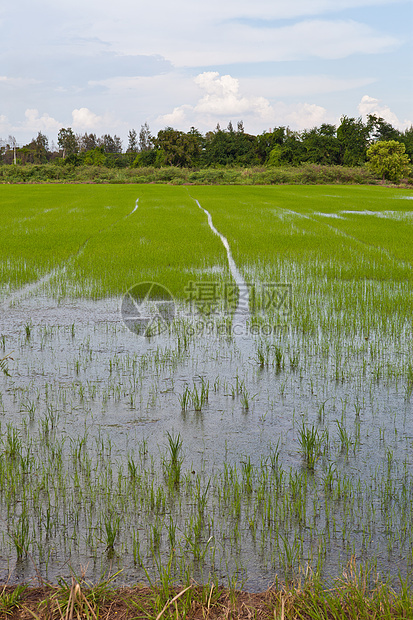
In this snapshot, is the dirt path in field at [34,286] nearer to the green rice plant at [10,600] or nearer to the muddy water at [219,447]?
the muddy water at [219,447]

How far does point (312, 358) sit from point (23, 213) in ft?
58.8

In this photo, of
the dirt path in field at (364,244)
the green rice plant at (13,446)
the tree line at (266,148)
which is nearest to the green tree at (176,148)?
the tree line at (266,148)

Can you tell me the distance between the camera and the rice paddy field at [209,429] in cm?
224

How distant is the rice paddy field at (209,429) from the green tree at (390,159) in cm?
3996

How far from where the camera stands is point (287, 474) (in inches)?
111

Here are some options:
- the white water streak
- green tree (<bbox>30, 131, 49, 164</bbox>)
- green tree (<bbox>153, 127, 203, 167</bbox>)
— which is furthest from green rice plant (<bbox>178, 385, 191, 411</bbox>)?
green tree (<bbox>30, 131, 49, 164</bbox>)

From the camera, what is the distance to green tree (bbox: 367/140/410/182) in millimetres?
45062

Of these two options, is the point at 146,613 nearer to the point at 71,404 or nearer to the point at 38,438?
the point at 38,438

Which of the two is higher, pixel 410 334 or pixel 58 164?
pixel 58 164

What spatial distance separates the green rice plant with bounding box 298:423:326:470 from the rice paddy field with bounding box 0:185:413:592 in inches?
0.5

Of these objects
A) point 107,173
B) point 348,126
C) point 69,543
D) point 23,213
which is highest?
point 348,126

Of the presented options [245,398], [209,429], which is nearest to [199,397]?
[245,398]

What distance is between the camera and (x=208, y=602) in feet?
6.18

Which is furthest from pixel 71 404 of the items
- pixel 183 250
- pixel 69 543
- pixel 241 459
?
pixel 183 250
